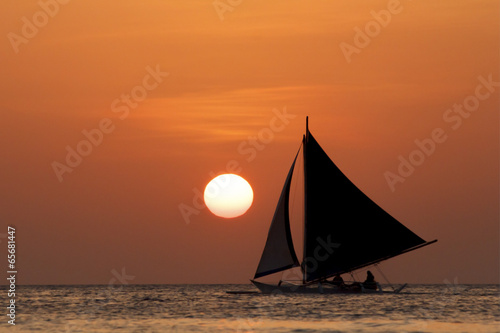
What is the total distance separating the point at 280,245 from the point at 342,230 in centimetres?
406

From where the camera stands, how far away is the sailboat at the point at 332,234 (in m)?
61.2

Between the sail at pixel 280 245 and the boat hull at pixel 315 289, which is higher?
the sail at pixel 280 245

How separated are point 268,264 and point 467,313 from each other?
12.6 metres

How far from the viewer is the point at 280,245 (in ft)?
202

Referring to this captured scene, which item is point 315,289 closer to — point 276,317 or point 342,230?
point 342,230

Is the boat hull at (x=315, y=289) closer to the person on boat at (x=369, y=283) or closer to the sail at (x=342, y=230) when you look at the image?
the person on boat at (x=369, y=283)

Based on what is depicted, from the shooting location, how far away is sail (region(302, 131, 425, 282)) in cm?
6109

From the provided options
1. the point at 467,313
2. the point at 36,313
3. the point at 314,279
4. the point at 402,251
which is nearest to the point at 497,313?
the point at 467,313

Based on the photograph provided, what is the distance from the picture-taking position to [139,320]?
52906mm

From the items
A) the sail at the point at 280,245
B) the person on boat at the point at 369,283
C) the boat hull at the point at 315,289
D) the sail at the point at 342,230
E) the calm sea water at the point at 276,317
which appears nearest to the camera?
the calm sea water at the point at 276,317

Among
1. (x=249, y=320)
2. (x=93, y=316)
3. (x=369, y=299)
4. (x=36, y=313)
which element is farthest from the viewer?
(x=369, y=299)

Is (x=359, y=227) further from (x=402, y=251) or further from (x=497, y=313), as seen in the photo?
(x=497, y=313)

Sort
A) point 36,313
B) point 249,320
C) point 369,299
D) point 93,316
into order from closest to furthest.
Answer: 1. point 249,320
2. point 93,316
3. point 36,313
4. point 369,299

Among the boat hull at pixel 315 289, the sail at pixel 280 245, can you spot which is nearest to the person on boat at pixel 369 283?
the boat hull at pixel 315 289
